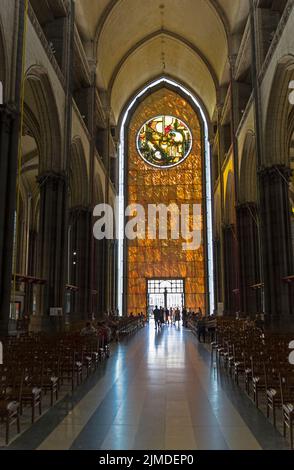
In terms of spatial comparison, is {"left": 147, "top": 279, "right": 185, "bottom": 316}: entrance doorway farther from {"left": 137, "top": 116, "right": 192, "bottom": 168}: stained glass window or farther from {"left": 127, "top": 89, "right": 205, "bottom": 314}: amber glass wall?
{"left": 137, "top": 116, "right": 192, "bottom": 168}: stained glass window

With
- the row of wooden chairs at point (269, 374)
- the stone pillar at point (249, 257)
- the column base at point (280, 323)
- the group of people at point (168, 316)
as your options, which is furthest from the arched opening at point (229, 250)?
the row of wooden chairs at point (269, 374)

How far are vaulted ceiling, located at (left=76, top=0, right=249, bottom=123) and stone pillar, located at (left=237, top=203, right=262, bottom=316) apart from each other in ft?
37.4

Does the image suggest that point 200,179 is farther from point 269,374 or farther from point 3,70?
point 269,374

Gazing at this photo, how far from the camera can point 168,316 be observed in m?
39.6

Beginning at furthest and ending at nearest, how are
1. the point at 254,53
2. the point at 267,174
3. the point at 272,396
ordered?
the point at 254,53 < the point at 267,174 < the point at 272,396

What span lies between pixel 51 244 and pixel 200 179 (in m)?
26.0

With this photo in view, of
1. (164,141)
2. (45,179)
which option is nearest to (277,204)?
(45,179)

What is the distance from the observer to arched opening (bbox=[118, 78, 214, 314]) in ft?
131

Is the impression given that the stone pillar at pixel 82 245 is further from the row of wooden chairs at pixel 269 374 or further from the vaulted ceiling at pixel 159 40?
the row of wooden chairs at pixel 269 374

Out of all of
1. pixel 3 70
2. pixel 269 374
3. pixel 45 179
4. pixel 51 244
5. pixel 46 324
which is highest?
pixel 3 70

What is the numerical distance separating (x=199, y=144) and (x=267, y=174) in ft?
80.6

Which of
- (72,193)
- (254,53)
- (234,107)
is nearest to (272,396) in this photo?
(254,53)
